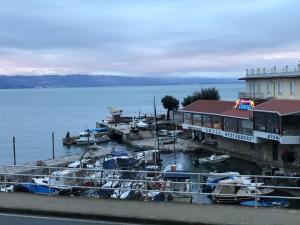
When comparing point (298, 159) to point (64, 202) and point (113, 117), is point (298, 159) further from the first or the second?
point (113, 117)

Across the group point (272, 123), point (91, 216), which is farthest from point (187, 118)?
point (91, 216)

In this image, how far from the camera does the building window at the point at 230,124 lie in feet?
205

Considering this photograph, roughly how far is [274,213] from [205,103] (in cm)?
6300

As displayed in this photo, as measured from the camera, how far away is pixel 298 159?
2046 inches

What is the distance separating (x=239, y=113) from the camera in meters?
61.9

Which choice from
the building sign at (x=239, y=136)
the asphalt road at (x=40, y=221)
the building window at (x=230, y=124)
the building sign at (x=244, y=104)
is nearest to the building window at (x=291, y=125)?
the building sign at (x=239, y=136)

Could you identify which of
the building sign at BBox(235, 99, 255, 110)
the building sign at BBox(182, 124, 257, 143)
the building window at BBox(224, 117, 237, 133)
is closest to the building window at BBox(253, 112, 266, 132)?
the building sign at BBox(182, 124, 257, 143)

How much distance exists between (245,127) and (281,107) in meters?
8.57

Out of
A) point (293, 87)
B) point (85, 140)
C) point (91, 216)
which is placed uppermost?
point (293, 87)

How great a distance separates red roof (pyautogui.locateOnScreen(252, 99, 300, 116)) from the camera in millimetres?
49656

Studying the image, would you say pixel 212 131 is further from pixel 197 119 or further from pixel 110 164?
pixel 110 164

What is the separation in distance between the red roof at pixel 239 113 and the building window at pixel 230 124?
26.7 inches

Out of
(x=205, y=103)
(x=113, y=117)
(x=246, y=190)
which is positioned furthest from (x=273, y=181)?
(x=113, y=117)

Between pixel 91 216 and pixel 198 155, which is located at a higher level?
pixel 91 216
